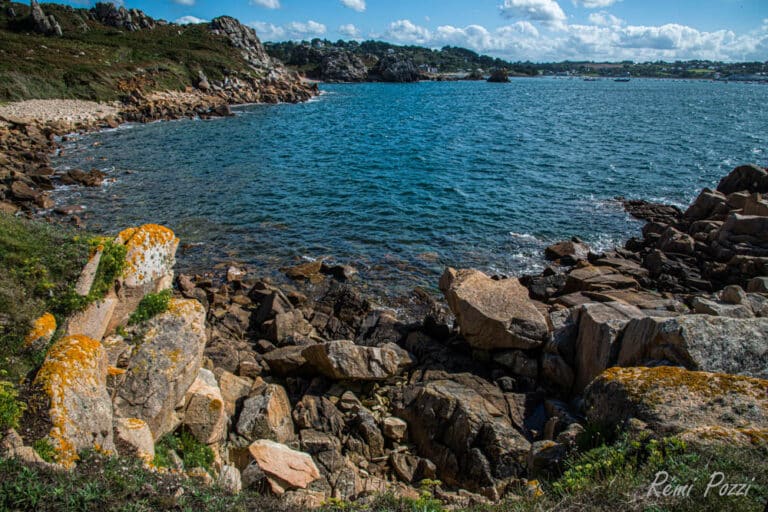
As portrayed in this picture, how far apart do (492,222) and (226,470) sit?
23542 millimetres

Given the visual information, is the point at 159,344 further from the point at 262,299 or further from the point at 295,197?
the point at 295,197

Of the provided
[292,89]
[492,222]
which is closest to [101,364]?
[492,222]

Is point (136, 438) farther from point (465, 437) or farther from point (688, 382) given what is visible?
point (688, 382)

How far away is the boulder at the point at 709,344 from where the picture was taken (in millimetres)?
8578

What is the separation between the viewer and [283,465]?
860 centimetres

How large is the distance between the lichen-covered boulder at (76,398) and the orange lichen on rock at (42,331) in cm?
124

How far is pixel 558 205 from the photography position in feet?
104

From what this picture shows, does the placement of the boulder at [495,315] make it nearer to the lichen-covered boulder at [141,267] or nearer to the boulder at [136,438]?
the lichen-covered boulder at [141,267]

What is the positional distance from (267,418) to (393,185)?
2814 centimetres

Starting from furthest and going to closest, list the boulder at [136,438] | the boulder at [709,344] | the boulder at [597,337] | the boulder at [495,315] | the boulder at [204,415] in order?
the boulder at [495,315], the boulder at [597,337], the boulder at [204,415], the boulder at [709,344], the boulder at [136,438]

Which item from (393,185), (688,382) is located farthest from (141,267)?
(393,185)
